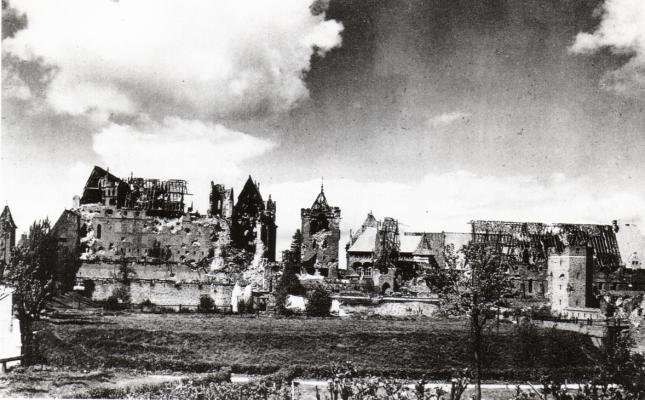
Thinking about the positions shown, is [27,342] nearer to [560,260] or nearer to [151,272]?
[151,272]

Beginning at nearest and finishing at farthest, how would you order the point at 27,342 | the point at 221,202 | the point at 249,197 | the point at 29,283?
1. the point at 27,342
2. the point at 29,283
3. the point at 249,197
4. the point at 221,202

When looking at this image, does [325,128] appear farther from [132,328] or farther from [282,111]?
[132,328]

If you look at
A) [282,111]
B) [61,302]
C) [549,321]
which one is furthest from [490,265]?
[61,302]

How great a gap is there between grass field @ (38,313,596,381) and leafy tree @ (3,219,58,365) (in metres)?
0.46

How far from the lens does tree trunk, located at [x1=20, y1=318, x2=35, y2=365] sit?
15.0m

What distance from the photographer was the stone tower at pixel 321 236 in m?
37.5

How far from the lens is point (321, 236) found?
1501 inches

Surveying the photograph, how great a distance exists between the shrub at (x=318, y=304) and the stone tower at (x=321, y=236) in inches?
457

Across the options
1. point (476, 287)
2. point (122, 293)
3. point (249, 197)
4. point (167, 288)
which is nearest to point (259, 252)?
point (249, 197)

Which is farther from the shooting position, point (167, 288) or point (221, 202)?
point (221, 202)

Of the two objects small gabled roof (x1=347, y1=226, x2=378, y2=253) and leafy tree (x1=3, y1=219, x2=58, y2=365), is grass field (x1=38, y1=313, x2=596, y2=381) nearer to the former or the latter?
leafy tree (x1=3, y1=219, x2=58, y2=365)

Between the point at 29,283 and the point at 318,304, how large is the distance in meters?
12.4

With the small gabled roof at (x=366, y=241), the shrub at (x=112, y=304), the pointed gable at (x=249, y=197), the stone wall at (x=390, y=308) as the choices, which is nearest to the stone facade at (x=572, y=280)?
the stone wall at (x=390, y=308)

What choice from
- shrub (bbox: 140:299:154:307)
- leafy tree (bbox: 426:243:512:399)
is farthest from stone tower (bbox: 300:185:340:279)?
leafy tree (bbox: 426:243:512:399)
